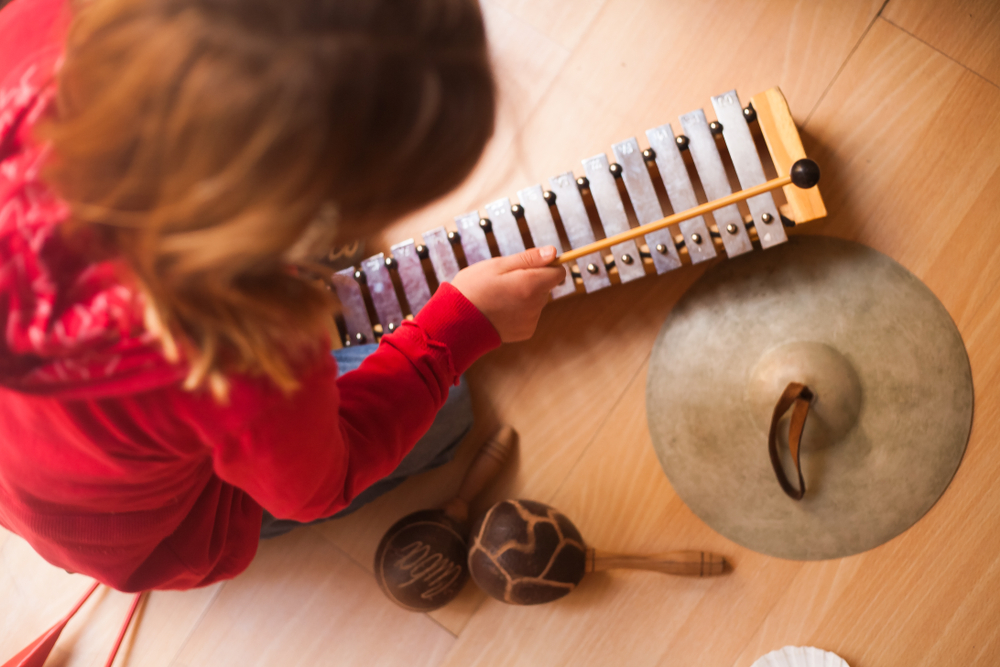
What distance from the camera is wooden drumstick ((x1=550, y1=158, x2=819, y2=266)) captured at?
77cm

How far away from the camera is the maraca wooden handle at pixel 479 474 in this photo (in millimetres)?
984

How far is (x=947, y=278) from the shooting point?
36.4 inches

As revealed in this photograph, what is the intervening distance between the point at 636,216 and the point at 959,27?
54 centimetres

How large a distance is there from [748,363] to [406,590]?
0.58 meters

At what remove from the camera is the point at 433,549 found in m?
0.93

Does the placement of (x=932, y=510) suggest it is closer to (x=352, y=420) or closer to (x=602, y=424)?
(x=602, y=424)

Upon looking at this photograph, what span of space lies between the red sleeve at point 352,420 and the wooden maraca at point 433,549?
0.78 feet

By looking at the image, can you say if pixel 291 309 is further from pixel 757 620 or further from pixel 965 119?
pixel 965 119

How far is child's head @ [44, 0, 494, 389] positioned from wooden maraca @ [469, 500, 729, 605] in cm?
57

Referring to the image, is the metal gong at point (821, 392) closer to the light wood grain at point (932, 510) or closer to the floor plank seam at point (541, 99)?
the light wood grain at point (932, 510)

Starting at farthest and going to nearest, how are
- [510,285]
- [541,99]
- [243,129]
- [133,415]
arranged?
[541,99] → [510,285] → [133,415] → [243,129]

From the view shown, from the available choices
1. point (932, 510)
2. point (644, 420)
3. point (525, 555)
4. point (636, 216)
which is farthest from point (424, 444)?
point (932, 510)

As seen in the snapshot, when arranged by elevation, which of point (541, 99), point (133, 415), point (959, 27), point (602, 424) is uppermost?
point (959, 27)

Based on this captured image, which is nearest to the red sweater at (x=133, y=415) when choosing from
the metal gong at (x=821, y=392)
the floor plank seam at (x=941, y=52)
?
the metal gong at (x=821, y=392)
